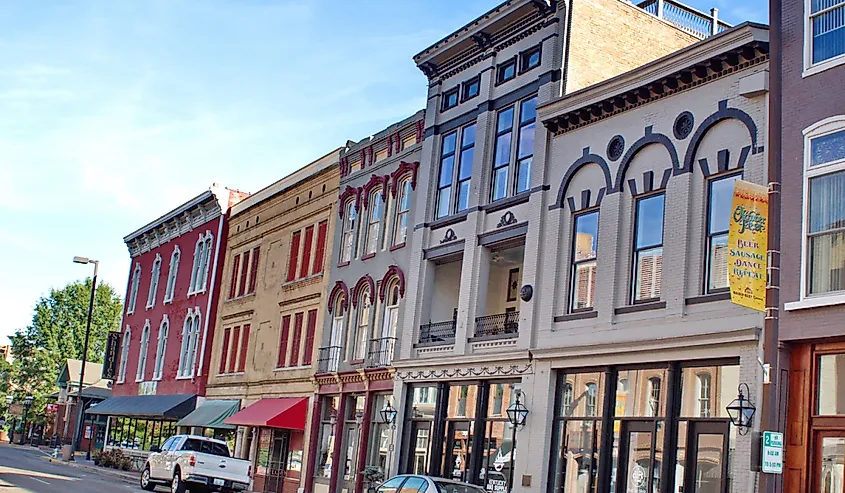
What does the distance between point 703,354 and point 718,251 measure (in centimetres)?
192

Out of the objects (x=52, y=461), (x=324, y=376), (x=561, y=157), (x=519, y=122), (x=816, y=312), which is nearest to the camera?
(x=816, y=312)

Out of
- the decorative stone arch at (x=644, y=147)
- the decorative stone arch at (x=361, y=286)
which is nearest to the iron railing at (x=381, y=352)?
the decorative stone arch at (x=361, y=286)

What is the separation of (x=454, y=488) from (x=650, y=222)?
687 centimetres

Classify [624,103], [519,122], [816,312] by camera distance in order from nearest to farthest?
[816,312] → [624,103] → [519,122]

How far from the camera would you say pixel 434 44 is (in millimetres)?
→ 29078

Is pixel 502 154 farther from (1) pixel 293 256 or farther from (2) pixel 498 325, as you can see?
(1) pixel 293 256

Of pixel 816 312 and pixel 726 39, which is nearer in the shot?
pixel 816 312

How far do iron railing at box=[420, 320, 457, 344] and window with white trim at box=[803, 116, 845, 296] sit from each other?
39.6ft

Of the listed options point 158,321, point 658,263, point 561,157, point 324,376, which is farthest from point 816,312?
point 158,321

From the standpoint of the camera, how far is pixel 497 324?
24.8 metres

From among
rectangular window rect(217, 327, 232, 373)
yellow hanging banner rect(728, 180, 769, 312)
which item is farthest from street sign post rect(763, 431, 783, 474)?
rectangular window rect(217, 327, 232, 373)

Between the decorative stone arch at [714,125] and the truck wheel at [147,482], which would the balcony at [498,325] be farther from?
the truck wheel at [147,482]

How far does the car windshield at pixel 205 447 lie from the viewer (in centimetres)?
2769

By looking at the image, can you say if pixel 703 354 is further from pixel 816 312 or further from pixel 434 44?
pixel 434 44
